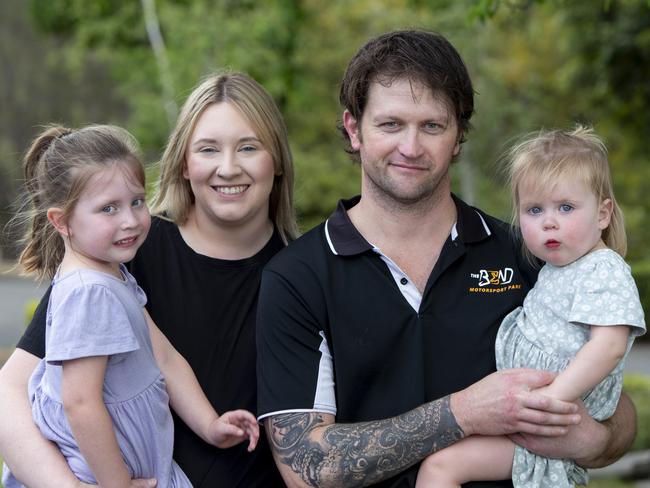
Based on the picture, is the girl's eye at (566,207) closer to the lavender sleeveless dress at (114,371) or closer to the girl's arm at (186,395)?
the girl's arm at (186,395)

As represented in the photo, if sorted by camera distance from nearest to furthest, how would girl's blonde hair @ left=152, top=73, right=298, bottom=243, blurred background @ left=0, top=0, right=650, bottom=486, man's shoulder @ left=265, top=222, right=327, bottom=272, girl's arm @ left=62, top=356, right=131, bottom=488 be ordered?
1. girl's arm @ left=62, top=356, right=131, bottom=488
2. man's shoulder @ left=265, top=222, right=327, bottom=272
3. girl's blonde hair @ left=152, top=73, right=298, bottom=243
4. blurred background @ left=0, top=0, right=650, bottom=486

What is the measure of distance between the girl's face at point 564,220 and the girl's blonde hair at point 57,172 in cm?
135

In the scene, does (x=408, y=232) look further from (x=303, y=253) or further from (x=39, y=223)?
Answer: (x=39, y=223)

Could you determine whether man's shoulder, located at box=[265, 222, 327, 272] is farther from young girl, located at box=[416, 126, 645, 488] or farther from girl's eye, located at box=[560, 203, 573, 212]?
girl's eye, located at box=[560, 203, 573, 212]

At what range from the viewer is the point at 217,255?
3.63 metres

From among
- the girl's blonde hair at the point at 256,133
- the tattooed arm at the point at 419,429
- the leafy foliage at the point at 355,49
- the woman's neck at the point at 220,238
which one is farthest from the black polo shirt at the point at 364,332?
the leafy foliage at the point at 355,49

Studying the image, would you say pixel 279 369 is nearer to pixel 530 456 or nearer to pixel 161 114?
pixel 530 456

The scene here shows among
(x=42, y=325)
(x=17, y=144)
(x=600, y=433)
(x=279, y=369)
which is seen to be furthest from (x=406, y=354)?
(x=17, y=144)

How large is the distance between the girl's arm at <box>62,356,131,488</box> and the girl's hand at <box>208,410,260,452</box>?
0.42 m

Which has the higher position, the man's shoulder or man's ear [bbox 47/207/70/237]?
man's ear [bbox 47/207/70/237]

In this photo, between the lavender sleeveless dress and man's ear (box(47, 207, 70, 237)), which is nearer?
the lavender sleeveless dress

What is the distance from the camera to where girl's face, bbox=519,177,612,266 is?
10.4ft

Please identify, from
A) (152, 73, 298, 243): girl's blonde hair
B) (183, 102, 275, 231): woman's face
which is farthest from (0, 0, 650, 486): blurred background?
(183, 102, 275, 231): woman's face

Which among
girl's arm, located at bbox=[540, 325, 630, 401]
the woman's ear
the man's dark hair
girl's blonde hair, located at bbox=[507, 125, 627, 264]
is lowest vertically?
girl's arm, located at bbox=[540, 325, 630, 401]
